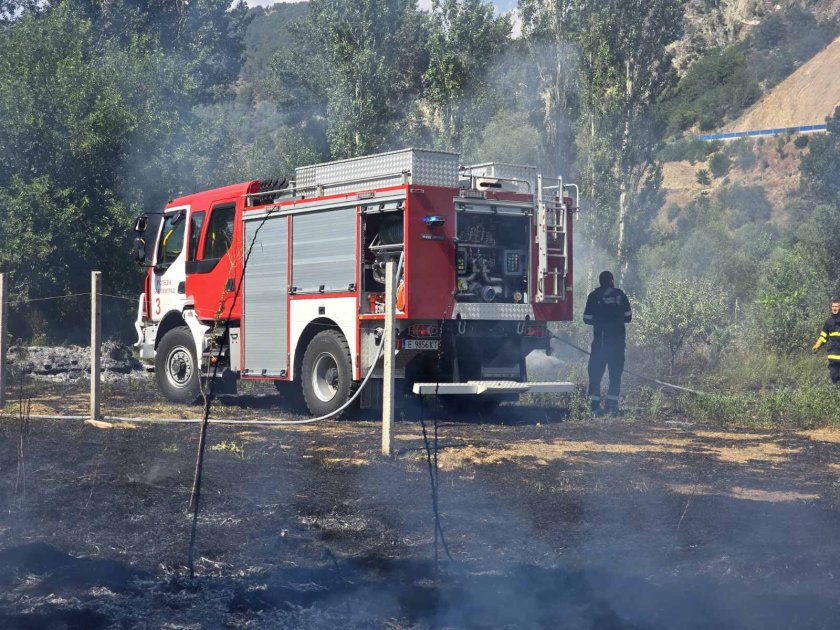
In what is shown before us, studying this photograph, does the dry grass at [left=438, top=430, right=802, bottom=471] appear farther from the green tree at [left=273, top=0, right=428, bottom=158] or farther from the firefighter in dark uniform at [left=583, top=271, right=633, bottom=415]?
the green tree at [left=273, top=0, right=428, bottom=158]

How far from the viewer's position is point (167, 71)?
28.7 meters

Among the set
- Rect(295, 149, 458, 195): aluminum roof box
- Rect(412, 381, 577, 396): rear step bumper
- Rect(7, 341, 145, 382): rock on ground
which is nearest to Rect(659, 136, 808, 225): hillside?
Rect(7, 341, 145, 382): rock on ground

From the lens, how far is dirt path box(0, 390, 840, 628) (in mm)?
6148

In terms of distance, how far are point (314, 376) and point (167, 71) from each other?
18175 millimetres

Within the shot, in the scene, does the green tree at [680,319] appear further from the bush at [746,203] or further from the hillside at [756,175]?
the hillside at [756,175]

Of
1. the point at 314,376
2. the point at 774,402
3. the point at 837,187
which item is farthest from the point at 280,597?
the point at 837,187

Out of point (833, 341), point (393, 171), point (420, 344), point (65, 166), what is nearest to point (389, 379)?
point (420, 344)

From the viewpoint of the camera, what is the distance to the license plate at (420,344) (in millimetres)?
11719

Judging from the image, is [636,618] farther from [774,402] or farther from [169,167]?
[169,167]

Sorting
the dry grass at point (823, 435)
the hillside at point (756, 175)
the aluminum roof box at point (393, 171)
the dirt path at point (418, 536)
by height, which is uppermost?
the hillside at point (756, 175)

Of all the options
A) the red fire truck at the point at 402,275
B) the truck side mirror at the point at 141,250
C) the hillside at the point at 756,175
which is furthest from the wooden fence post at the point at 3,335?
the hillside at the point at 756,175

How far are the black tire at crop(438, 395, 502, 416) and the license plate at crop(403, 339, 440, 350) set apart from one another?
187 cm

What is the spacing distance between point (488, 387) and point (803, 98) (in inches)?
2825

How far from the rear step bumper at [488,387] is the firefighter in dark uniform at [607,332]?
4.31 ft
